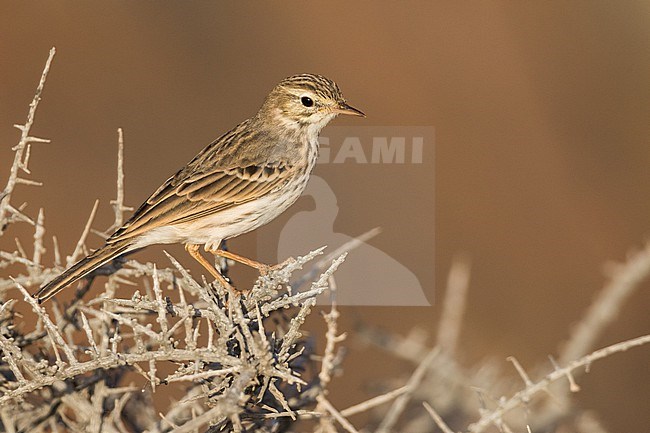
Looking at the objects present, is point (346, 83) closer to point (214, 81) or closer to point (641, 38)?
point (214, 81)

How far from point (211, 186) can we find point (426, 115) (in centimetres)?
1197

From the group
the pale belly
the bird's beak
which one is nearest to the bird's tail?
the pale belly

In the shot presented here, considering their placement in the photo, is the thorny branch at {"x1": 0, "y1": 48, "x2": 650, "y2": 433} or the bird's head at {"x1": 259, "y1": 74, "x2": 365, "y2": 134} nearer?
the thorny branch at {"x1": 0, "y1": 48, "x2": 650, "y2": 433}

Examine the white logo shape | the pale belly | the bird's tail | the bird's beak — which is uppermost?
the bird's beak

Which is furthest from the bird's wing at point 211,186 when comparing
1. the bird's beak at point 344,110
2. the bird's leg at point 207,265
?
the bird's beak at point 344,110

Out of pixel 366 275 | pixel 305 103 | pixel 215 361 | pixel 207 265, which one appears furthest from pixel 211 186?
pixel 366 275

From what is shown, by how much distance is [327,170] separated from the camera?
51.8ft

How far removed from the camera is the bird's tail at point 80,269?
523 cm

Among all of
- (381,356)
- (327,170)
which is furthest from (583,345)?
(327,170)

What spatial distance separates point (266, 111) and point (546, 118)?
1227 centimetres

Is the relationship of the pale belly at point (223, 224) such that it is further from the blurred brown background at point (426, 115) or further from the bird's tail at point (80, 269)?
the blurred brown background at point (426, 115)

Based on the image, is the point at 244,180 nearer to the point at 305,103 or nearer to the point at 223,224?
the point at 223,224

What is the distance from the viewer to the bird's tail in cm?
523

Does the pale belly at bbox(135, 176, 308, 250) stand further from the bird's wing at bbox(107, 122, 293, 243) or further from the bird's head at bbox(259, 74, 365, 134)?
the bird's head at bbox(259, 74, 365, 134)
